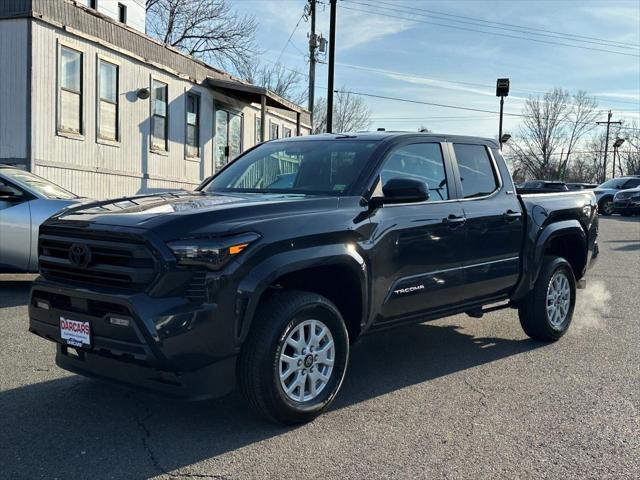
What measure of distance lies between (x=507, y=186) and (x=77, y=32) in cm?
1057

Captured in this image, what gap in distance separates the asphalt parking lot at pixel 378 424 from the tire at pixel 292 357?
0.54 feet

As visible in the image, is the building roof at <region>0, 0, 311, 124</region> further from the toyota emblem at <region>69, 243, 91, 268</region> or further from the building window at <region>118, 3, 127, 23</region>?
the toyota emblem at <region>69, 243, 91, 268</region>

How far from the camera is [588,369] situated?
532 cm

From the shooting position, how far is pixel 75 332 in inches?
146

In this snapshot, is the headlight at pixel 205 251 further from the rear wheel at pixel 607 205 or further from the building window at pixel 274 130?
the rear wheel at pixel 607 205

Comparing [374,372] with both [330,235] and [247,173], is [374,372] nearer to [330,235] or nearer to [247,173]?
[330,235]

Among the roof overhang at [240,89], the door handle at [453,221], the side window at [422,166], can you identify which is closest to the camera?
the side window at [422,166]

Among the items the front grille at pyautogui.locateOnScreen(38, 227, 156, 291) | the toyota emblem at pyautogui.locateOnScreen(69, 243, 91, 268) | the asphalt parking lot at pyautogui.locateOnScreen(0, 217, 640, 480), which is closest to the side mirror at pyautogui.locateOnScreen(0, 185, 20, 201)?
the asphalt parking lot at pyautogui.locateOnScreen(0, 217, 640, 480)

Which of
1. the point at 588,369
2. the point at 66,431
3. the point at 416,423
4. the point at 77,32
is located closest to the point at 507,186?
the point at 588,369

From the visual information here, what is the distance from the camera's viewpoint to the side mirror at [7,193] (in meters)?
7.83

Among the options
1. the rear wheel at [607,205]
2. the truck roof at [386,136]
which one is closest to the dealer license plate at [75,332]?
the truck roof at [386,136]

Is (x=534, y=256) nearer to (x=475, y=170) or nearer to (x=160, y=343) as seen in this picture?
(x=475, y=170)

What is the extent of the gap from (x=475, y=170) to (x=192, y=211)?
287cm

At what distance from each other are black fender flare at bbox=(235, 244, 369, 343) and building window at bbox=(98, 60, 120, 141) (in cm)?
1141
